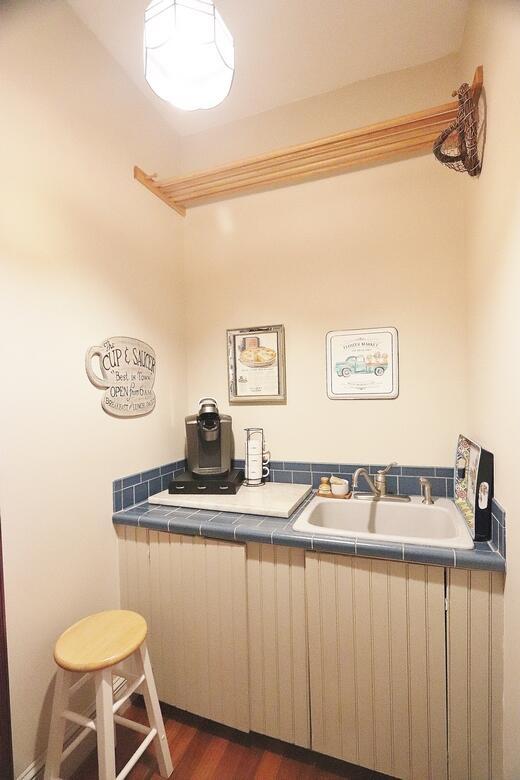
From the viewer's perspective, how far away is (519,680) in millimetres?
940

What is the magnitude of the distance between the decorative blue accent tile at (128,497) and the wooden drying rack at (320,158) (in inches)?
59.4

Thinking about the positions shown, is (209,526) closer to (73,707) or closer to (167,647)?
(167,647)

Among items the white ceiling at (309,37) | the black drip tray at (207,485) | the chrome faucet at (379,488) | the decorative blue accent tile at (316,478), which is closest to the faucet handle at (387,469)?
the chrome faucet at (379,488)

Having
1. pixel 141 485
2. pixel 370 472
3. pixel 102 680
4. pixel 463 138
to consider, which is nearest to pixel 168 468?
pixel 141 485

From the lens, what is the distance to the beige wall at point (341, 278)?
162 centimetres

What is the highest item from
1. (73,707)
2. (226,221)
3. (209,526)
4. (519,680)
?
(226,221)

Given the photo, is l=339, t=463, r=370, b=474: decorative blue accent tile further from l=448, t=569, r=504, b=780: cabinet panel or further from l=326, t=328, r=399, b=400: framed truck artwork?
l=448, t=569, r=504, b=780: cabinet panel

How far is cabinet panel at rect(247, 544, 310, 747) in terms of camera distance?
1.27 metres

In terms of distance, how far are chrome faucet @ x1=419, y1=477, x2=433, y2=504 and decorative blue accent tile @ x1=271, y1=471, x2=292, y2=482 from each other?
646mm

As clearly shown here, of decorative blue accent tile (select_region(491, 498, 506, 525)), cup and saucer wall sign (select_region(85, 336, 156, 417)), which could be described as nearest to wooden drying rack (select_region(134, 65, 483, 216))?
cup and saucer wall sign (select_region(85, 336, 156, 417))

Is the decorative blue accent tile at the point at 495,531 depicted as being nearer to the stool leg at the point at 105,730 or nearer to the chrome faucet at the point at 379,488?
the chrome faucet at the point at 379,488

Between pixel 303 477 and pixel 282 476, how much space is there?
12 centimetres

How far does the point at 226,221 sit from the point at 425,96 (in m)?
1.12

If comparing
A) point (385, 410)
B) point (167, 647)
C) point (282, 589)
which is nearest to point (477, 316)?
point (385, 410)
